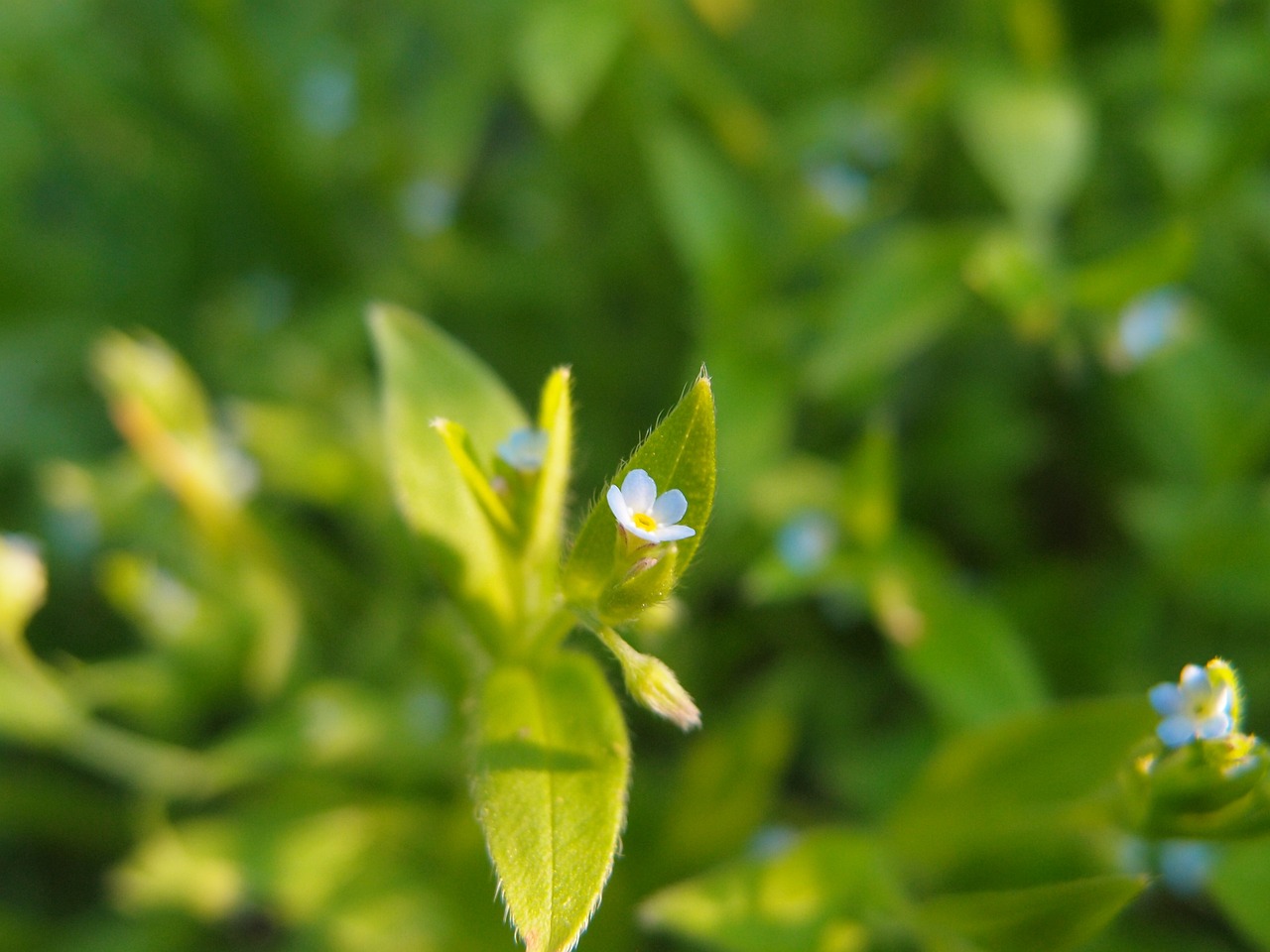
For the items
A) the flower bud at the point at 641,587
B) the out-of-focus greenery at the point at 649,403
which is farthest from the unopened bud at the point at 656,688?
the out-of-focus greenery at the point at 649,403

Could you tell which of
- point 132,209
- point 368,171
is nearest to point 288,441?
point 368,171

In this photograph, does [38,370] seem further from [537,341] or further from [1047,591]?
[1047,591]

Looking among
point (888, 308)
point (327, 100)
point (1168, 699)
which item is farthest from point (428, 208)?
point (1168, 699)

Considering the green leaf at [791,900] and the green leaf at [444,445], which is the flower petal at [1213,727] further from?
the green leaf at [444,445]

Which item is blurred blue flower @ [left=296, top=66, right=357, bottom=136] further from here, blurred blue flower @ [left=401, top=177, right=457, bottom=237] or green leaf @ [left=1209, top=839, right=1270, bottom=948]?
green leaf @ [left=1209, top=839, right=1270, bottom=948]

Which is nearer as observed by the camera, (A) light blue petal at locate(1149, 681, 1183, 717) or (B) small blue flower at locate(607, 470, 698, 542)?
(B) small blue flower at locate(607, 470, 698, 542)

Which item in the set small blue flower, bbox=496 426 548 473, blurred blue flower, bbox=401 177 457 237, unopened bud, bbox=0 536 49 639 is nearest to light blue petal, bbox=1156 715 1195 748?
small blue flower, bbox=496 426 548 473

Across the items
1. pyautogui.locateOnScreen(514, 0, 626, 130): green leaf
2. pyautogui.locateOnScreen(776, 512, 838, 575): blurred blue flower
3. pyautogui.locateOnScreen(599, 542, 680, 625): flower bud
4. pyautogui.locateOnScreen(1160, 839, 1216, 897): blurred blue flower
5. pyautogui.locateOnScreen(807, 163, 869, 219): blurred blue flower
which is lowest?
pyautogui.locateOnScreen(1160, 839, 1216, 897): blurred blue flower
